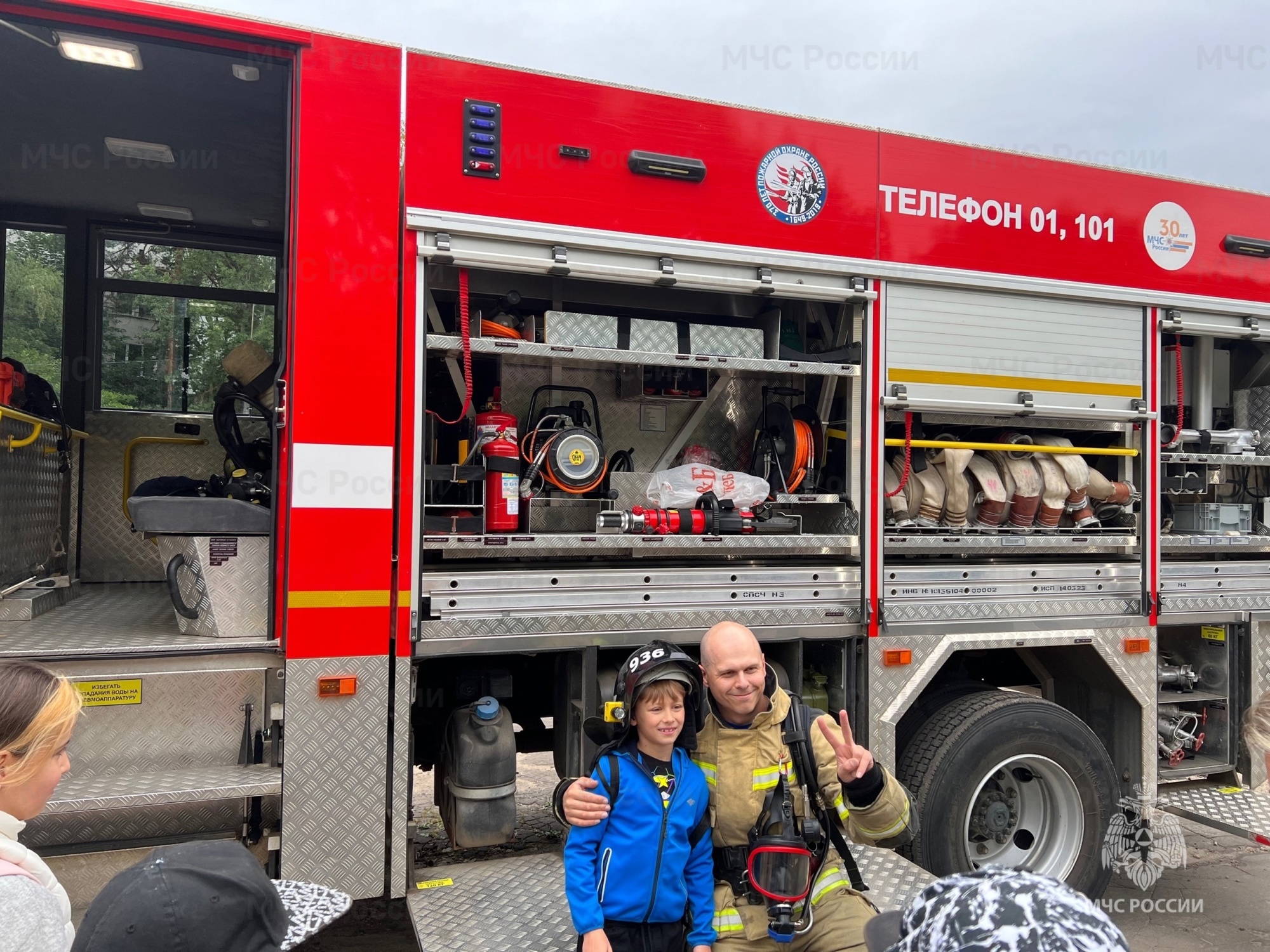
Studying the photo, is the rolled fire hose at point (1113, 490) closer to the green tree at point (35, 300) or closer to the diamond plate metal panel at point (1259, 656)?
the diamond plate metal panel at point (1259, 656)

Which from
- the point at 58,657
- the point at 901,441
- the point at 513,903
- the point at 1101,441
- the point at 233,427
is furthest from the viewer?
the point at 1101,441

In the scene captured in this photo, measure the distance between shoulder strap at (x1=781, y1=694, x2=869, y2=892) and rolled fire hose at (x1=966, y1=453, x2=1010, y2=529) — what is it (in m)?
1.83

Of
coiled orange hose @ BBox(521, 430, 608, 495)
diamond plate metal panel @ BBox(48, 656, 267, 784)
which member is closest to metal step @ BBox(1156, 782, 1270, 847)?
coiled orange hose @ BBox(521, 430, 608, 495)

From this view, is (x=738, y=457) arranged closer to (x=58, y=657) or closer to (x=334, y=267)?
(x=334, y=267)

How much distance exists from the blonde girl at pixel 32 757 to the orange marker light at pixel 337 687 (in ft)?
3.96

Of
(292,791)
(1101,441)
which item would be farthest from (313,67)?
(1101,441)

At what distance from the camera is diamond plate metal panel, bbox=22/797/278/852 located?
2693 millimetres

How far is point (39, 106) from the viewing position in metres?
3.71

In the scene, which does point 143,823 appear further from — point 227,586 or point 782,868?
point 782,868

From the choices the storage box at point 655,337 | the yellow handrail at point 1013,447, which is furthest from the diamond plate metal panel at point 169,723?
the yellow handrail at point 1013,447

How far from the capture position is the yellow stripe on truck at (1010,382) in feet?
11.9

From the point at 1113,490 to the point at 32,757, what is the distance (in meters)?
4.14

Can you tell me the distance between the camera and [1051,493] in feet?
13.0

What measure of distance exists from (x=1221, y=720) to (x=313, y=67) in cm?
495
